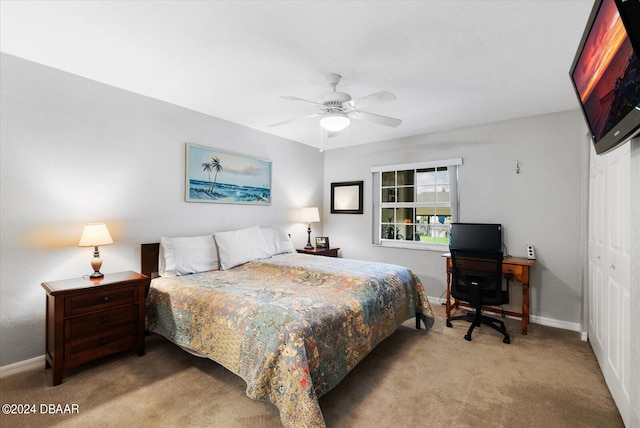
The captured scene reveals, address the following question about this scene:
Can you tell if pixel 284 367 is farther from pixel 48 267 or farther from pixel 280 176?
pixel 280 176

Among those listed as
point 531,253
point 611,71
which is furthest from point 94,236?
point 531,253

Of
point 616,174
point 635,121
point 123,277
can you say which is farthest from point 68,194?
point 616,174

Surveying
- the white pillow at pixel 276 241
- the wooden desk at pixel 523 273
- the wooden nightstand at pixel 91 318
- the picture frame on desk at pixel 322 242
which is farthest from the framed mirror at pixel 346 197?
the wooden nightstand at pixel 91 318

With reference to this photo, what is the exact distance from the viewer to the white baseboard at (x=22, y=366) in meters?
2.24

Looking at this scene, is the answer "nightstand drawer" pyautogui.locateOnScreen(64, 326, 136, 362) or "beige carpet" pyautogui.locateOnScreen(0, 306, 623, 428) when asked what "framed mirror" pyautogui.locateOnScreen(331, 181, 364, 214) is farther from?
"nightstand drawer" pyautogui.locateOnScreen(64, 326, 136, 362)

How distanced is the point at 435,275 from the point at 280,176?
269 centimetres

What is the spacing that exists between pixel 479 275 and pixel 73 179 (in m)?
3.91

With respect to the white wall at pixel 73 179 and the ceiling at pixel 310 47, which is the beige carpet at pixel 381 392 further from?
the ceiling at pixel 310 47

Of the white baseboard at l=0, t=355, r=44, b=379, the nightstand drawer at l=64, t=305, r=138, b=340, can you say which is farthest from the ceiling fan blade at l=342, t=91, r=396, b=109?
the white baseboard at l=0, t=355, r=44, b=379

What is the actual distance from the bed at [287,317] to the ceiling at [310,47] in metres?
1.74

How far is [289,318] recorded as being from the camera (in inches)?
69.8

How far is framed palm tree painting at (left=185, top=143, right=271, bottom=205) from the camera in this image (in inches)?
136

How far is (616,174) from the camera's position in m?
1.93

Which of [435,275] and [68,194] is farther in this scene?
[435,275]
